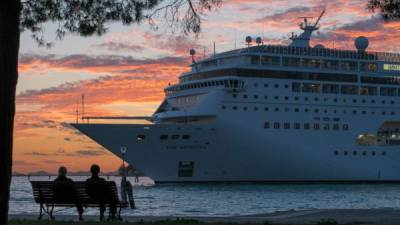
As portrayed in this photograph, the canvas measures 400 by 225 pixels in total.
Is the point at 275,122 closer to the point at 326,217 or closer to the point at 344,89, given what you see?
the point at 344,89

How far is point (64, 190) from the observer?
1499 centimetres

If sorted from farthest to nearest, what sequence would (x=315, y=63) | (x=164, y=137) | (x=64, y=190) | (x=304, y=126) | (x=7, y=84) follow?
1. (x=315, y=63)
2. (x=304, y=126)
3. (x=164, y=137)
4. (x=64, y=190)
5. (x=7, y=84)

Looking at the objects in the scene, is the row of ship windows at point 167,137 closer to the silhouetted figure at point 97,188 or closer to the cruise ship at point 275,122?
the cruise ship at point 275,122

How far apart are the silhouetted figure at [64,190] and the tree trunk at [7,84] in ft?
16.8

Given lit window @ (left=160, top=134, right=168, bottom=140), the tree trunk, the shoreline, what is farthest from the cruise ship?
the tree trunk

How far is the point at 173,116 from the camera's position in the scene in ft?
180

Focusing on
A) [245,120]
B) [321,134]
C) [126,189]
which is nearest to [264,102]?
[245,120]

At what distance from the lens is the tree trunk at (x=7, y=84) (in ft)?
32.0

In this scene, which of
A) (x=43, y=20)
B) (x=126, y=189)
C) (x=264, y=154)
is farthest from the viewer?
(x=264, y=154)

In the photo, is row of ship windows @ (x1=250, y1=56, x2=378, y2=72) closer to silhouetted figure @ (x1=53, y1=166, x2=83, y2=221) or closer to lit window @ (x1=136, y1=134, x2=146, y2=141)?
lit window @ (x1=136, y1=134, x2=146, y2=141)

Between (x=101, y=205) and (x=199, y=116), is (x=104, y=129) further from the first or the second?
(x=101, y=205)

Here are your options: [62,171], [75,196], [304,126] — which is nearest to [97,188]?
[75,196]

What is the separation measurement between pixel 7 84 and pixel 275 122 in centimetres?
4621

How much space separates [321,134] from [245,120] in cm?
697
